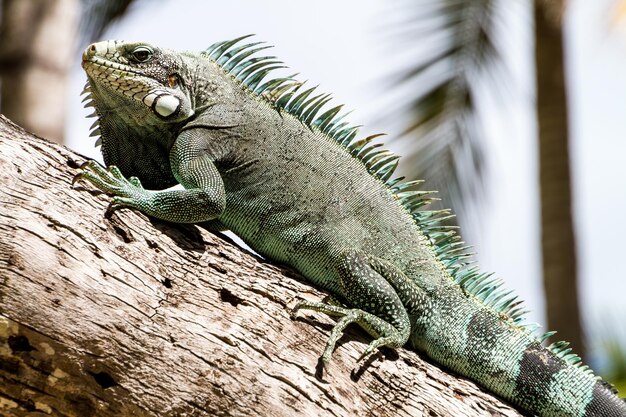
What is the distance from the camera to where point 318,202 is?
5.02 m

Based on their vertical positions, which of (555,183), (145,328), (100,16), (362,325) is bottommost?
(145,328)

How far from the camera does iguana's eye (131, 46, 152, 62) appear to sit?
4.88m

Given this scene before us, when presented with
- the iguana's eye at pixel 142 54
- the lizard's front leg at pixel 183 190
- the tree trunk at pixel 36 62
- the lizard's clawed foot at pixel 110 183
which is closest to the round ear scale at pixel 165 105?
the lizard's front leg at pixel 183 190

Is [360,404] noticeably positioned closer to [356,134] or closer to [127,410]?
[127,410]

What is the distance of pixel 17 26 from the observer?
28.7 ft

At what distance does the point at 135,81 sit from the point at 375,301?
190 centimetres

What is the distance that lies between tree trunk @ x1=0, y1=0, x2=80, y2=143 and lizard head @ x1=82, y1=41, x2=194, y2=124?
3.69 m

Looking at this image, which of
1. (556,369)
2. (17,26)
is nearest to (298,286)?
(556,369)

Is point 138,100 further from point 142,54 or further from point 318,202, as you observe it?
point 318,202

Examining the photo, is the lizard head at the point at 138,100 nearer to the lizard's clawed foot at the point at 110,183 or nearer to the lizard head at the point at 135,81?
the lizard head at the point at 135,81

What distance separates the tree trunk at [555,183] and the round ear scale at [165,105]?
7.66m

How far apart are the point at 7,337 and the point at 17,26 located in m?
6.05

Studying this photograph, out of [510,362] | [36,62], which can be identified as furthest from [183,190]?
[36,62]

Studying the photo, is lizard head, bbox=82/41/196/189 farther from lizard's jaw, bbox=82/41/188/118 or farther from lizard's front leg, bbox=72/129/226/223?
lizard's front leg, bbox=72/129/226/223
